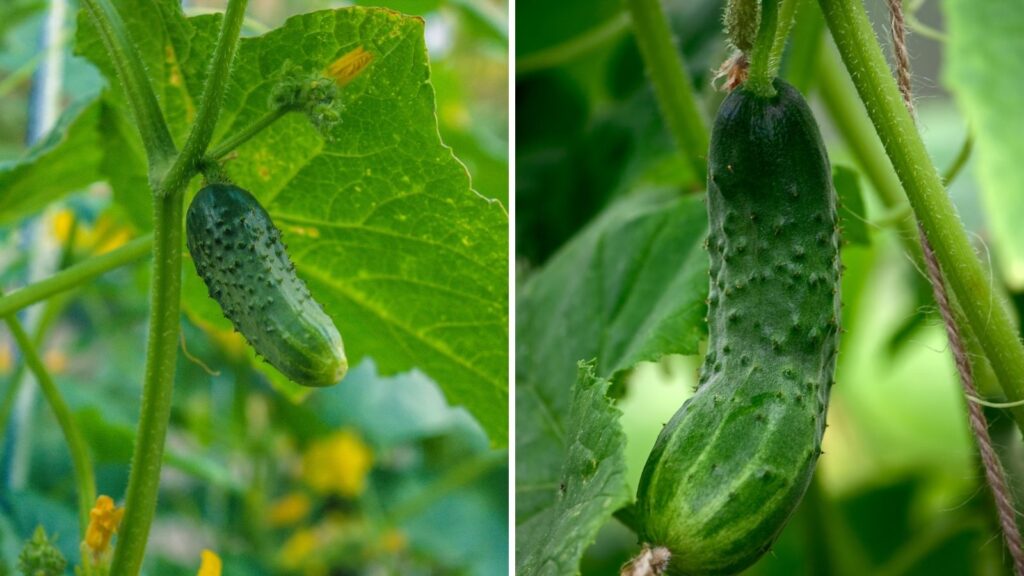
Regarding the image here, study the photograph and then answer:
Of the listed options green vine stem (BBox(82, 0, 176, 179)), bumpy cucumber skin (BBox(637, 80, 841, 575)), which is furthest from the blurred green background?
bumpy cucumber skin (BBox(637, 80, 841, 575))

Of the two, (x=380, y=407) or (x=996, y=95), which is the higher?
(x=380, y=407)

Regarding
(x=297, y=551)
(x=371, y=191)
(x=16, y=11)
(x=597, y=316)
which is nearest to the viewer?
(x=371, y=191)

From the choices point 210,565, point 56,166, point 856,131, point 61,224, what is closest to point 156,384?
point 210,565

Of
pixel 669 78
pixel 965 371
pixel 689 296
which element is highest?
pixel 669 78

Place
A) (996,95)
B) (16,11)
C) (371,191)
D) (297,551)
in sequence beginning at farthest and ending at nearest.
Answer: (297,551) < (16,11) < (371,191) < (996,95)

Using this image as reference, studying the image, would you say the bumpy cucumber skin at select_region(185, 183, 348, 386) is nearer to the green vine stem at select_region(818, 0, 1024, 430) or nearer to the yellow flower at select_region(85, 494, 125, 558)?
the yellow flower at select_region(85, 494, 125, 558)

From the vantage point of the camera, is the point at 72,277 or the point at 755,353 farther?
the point at 72,277

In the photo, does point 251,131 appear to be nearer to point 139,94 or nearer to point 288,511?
point 139,94

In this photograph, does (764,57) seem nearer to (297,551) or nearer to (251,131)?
(251,131)
